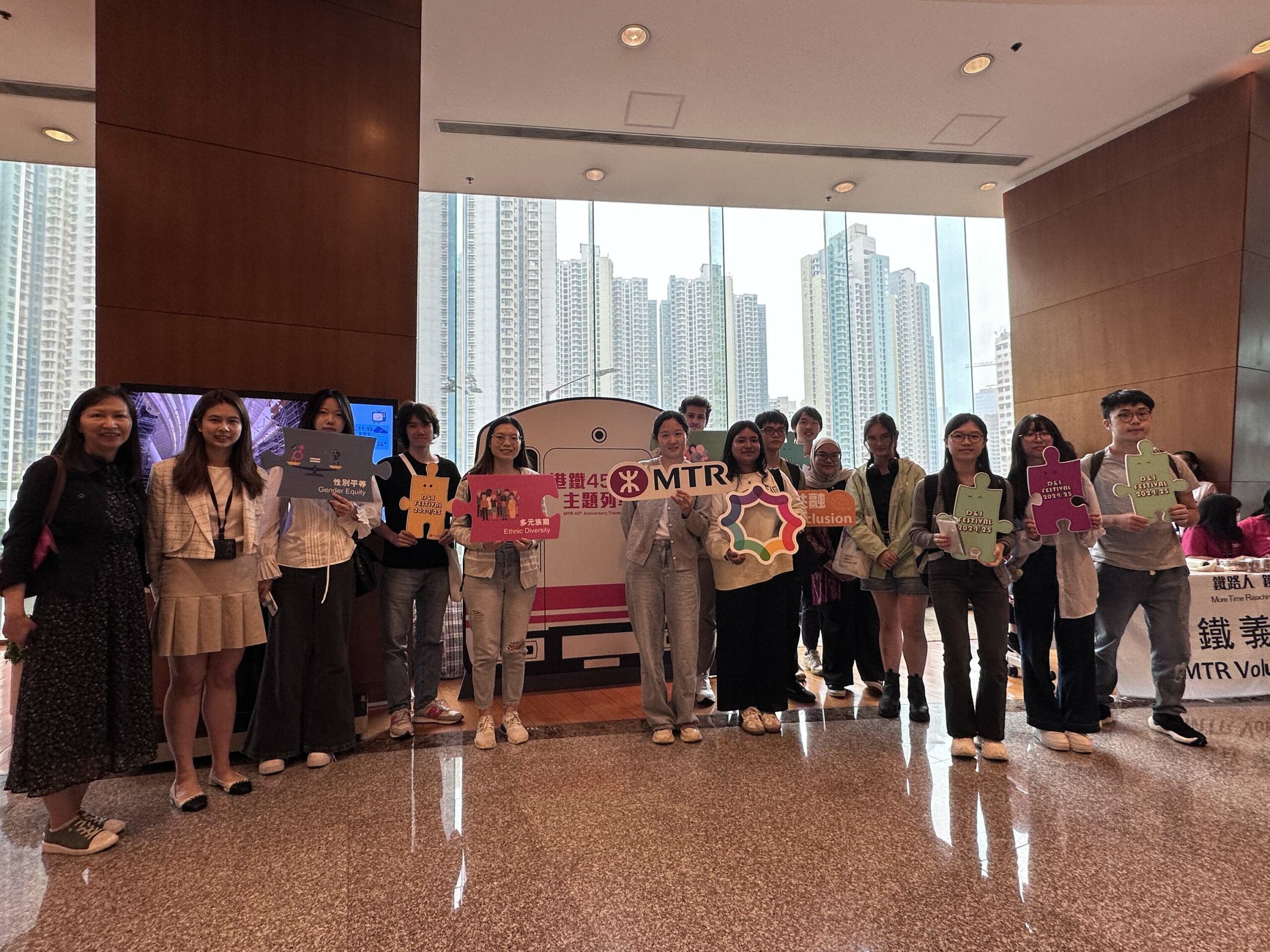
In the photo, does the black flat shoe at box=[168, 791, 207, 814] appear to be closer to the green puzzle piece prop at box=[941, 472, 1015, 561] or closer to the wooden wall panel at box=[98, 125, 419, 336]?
the wooden wall panel at box=[98, 125, 419, 336]

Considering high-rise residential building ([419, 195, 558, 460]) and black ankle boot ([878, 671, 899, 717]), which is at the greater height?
high-rise residential building ([419, 195, 558, 460])

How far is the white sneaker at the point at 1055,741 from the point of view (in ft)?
9.16

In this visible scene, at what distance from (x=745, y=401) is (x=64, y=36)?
5.65 metres

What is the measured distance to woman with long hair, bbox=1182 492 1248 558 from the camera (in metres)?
3.94

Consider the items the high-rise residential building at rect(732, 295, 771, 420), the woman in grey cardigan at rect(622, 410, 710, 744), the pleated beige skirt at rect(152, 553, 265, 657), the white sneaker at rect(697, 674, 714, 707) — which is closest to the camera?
the pleated beige skirt at rect(152, 553, 265, 657)

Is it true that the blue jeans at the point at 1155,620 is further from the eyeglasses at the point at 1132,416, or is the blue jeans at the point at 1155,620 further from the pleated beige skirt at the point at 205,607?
the pleated beige skirt at the point at 205,607

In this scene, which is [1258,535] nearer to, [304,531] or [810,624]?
[810,624]

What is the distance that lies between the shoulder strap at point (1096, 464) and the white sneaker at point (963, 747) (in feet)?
4.31

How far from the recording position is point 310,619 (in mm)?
2742

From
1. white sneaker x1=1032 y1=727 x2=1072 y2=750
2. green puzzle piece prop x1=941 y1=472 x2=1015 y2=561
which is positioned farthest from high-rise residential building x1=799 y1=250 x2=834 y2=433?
white sneaker x1=1032 y1=727 x2=1072 y2=750

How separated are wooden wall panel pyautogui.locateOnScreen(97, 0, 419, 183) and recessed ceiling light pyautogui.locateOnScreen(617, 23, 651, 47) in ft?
4.03

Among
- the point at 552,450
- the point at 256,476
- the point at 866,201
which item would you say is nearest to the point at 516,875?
the point at 256,476

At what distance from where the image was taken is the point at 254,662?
2918 millimetres

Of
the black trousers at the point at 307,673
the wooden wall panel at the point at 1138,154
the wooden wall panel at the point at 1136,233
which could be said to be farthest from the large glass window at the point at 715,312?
the black trousers at the point at 307,673
